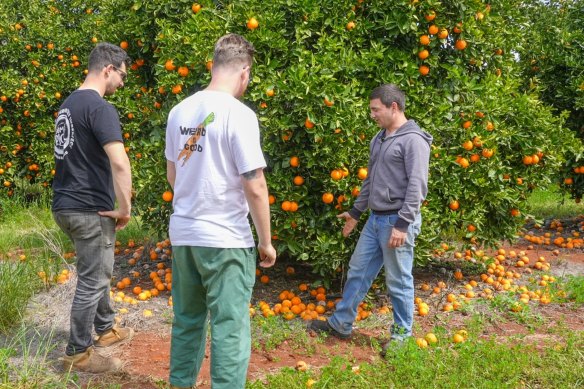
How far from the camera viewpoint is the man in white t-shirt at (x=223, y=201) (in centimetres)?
296

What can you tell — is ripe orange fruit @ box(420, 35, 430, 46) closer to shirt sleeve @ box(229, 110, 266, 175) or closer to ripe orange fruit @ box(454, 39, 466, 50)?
ripe orange fruit @ box(454, 39, 466, 50)

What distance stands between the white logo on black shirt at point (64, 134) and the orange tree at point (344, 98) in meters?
1.57

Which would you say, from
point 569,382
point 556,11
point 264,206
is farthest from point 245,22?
point 556,11

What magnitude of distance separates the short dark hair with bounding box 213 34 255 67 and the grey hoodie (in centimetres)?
160

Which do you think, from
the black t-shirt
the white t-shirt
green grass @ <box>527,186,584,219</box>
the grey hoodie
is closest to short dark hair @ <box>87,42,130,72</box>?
the black t-shirt

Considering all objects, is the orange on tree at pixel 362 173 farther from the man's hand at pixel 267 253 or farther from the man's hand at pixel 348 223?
the man's hand at pixel 267 253

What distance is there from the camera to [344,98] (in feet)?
16.0

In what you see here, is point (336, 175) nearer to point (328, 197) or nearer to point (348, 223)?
point (328, 197)

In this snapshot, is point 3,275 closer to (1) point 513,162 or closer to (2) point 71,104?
(2) point 71,104

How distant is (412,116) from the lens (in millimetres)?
5348

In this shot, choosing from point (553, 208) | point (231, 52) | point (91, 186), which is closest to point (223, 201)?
point (231, 52)

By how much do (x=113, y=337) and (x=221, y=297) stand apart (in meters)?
1.84

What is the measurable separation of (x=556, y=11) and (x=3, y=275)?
8860 millimetres

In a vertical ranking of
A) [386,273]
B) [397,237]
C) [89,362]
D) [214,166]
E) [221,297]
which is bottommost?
[89,362]
